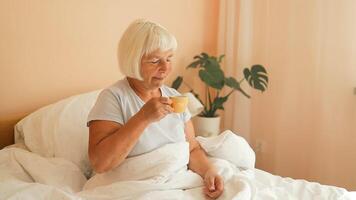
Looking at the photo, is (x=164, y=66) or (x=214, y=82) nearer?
(x=164, y=66)

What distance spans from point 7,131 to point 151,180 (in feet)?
2.86

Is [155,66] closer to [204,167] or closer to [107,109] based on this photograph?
[107,109]

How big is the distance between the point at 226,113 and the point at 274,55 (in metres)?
0.59

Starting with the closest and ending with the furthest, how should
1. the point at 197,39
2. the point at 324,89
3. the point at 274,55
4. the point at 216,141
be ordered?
1. the point at 216,141
2. the point at 324,89
3. the point at 274,55
4. the point at 197,39

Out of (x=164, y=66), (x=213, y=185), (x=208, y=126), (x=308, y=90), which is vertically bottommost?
(x=208, y=126)

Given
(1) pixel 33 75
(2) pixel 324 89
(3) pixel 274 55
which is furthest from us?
(3) pixel 274 55

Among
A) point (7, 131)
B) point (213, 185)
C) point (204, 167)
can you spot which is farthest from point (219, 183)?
point (7, 131)

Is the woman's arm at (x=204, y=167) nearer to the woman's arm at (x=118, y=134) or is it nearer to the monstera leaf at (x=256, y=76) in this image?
the woman's arm at (x=118, y=134)

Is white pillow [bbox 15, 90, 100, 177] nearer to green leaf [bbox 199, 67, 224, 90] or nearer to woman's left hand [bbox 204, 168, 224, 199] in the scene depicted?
woman's left hand [bbox 204, 168, 224, 199]

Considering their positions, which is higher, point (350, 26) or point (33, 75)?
point (350, 26)

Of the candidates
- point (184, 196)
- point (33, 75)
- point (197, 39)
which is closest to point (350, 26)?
point (197, 39)

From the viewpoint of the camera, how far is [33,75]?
6.48ft

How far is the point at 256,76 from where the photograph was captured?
252 centimetres

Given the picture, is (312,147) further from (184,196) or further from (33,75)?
(33,75)
